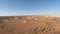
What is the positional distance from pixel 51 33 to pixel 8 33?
3.31 metres

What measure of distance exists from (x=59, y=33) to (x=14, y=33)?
340 centimetres

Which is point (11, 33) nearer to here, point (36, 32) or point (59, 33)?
point (36, 32)

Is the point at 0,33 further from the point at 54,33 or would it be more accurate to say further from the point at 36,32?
the point at 54,33

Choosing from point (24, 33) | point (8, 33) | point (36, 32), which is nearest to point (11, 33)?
point (8, 33)

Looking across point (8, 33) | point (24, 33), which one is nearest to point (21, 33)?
point (24, 33)

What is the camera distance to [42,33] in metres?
9.96

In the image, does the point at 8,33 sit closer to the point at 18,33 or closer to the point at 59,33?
the point at 18,33

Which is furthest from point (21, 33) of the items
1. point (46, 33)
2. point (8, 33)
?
point (46, 33)

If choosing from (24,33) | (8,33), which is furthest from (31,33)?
(8,33)

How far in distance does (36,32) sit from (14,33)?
1.75 metres

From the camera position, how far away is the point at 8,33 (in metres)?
10.1

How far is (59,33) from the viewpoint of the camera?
32.1 feet

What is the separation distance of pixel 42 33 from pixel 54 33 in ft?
2.97

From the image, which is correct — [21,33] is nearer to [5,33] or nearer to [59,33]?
[5,33]
